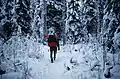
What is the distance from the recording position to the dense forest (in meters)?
9.85

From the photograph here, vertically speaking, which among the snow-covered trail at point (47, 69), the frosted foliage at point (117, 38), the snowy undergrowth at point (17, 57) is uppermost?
the frosted foliage at point (117, 38)

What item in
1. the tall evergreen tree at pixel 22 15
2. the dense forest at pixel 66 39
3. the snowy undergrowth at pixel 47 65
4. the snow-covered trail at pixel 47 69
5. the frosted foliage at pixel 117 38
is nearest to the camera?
the frosted foliage at pixel 117 38

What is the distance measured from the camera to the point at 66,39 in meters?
20.2

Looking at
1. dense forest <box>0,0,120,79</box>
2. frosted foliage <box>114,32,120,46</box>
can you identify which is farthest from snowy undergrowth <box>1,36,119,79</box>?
frosted foliage <box>114,32,120,46</box>

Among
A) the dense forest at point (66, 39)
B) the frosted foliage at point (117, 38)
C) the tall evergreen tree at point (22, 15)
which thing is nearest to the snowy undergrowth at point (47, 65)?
the dense forest at point (66, 39)

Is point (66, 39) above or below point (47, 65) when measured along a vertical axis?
above

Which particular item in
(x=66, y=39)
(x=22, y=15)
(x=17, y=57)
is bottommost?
(x=17, y=57)

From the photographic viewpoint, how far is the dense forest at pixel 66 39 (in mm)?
9852

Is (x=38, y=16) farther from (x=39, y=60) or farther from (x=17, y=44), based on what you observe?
(x=39, y=60)

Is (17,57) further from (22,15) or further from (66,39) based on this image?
(66,39)

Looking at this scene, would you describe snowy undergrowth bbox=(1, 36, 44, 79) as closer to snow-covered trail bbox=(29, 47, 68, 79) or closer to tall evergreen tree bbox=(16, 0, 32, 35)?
snow-covered trail bbox=(29, 47, 68, 79)

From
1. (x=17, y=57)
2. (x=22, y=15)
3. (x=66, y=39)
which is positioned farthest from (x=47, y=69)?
(x=66, y=39)

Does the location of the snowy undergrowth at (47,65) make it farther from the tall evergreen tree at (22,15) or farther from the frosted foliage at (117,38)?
the tall evergreen tree at (22,15)

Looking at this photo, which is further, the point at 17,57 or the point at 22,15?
the point at 22,15
